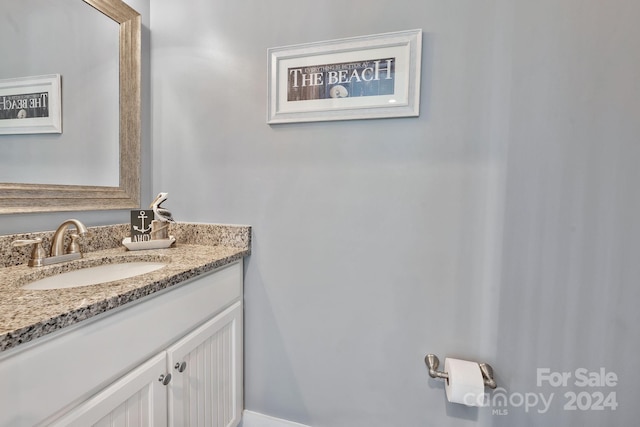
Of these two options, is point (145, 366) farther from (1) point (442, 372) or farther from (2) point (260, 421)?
(1) point (442, 372)

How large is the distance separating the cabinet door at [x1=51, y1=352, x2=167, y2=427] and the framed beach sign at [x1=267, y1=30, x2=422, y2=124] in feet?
3.10

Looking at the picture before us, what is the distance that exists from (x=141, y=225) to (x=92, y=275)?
0.26m

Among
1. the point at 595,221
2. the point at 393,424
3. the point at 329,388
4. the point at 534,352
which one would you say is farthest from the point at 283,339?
the point at 595,221

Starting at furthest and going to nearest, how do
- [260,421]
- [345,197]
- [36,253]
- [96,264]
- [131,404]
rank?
[260,421] < [345,197] < [96,264] < [36,253] < [131,404]

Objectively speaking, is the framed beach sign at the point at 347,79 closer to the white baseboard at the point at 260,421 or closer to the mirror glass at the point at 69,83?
the mirror glass at the point at 69,83

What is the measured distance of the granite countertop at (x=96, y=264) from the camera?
525 mm

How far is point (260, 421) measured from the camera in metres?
1.26

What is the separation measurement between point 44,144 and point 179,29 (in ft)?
2.42

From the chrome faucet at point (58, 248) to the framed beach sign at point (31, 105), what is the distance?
0.33 meters

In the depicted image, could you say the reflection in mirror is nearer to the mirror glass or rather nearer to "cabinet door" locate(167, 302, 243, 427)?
the mirror glass

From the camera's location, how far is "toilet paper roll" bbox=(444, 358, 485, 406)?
0.93 meters

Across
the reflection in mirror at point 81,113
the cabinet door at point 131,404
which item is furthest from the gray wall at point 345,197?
the cabinet door at point 131,404

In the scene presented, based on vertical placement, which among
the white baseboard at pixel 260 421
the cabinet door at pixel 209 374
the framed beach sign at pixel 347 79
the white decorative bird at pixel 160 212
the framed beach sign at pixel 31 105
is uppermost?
the framed beach sign at pixel 347 79

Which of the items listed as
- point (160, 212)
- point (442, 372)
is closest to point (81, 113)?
point (160, 212)
